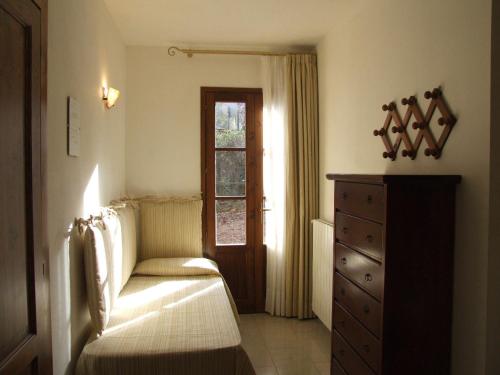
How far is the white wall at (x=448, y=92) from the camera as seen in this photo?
5.36 feet

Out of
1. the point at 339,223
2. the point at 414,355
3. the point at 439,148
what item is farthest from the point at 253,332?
the point at 439,148

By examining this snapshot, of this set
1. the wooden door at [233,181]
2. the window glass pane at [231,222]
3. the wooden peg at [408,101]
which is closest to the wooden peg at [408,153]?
the wooden peg at [408,101]

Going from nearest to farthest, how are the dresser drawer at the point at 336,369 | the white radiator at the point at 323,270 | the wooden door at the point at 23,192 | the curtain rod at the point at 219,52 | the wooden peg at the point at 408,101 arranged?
1. the wooden door at the point at 23,192
2. the wooden peg at the point at 408,101
3. the dresser drawer at the point at 336,369
4. the white radiator at the point at 323,270
5. the curtain rod at the point at 219,52

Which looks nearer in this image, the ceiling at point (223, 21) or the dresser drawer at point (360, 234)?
the dresser drawer at point (360, 234)

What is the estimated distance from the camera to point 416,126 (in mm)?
2025

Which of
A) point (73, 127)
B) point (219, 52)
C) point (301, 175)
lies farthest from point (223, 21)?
point (73, 127)

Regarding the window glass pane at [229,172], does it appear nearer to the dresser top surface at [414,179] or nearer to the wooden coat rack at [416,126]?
the wooden coat rack at [416,126]

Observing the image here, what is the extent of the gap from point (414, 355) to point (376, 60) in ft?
5.83

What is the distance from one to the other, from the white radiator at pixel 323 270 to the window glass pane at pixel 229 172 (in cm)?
83

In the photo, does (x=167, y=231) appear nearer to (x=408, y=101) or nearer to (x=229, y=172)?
(x=229, y=172)

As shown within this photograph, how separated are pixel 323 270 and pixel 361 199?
1503 millimetres

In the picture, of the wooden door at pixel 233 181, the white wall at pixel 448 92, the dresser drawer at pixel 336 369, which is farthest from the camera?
the wooden door at pixel 233 181

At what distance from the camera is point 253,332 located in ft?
11.4

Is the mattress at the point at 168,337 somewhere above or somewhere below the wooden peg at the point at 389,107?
below
